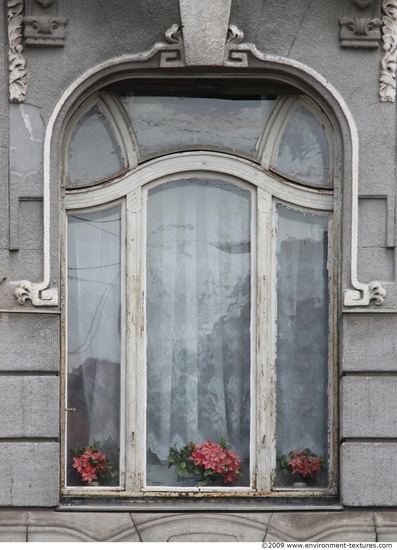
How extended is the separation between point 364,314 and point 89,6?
10.9 feet

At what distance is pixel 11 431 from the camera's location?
1111 cm

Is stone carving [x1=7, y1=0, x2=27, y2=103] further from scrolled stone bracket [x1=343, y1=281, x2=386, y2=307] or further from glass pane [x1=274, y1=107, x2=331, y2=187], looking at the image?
scrolled stone bracket [x1=343, y1=281, x2=386, y2=307]

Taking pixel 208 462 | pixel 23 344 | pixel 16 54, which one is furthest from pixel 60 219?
pixel 208 462

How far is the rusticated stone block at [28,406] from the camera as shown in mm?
11109

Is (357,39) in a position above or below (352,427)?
above

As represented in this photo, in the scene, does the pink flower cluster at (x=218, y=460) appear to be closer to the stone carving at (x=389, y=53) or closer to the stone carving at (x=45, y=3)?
the stone carving at (x=389, y=53)

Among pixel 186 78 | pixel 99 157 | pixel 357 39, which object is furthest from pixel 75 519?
pixel 357 39

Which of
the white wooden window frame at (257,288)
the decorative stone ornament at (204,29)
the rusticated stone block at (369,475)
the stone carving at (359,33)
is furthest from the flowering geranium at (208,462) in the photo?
the stone carving at (359,33)

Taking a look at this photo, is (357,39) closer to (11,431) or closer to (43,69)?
(43,69)

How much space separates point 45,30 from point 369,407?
3964mm

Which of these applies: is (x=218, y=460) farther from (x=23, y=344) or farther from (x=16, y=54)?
(x=16, y=54)

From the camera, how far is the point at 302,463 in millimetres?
11445

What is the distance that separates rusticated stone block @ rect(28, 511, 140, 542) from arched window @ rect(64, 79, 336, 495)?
0.40m

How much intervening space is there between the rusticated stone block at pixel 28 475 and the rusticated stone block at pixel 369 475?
2300 mm
